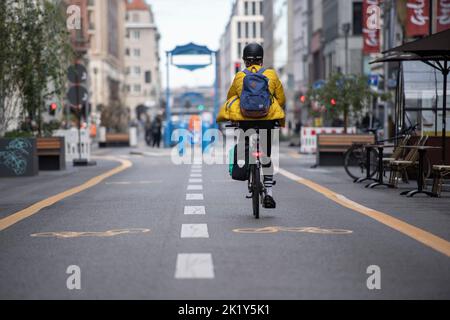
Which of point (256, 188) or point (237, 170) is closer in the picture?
point (256, 188)

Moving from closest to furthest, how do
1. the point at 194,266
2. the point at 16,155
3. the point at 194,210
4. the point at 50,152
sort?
1. the point at 194,266
2. the point at 194,210
3. the point at 16,155
4. the point at 50,152

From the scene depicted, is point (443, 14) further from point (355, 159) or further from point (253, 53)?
point (253, 53)

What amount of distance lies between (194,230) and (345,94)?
26.6m

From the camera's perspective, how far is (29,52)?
28.9 m

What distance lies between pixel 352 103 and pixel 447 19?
17.3 ft

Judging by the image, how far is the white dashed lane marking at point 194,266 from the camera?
26.8 feet

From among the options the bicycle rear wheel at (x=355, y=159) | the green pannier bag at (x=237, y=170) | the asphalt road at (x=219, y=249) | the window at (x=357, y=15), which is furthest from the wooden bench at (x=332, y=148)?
the window at (x=357, y=15)

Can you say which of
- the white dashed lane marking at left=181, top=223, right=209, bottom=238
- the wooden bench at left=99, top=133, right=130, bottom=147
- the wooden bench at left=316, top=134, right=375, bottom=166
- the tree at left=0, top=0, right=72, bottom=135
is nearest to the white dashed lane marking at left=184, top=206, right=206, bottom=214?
the white dashed lane marking at left=181, top=223, right=209, bottom=238

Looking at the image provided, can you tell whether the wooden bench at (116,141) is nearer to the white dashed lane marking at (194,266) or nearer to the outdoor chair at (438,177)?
the outdoor chair at (438,177)

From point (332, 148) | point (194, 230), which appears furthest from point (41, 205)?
point (332, 148)

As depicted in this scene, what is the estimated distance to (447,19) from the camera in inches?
1583

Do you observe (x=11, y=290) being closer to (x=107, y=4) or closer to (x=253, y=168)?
(x=253, y=168)

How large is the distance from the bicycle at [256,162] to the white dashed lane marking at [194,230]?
39.3 inches

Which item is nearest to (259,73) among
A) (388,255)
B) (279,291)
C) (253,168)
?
(253,168)
